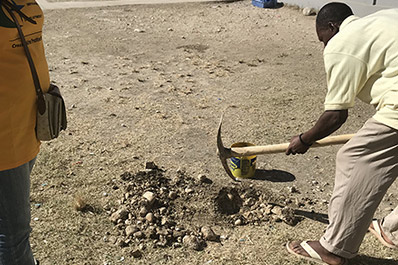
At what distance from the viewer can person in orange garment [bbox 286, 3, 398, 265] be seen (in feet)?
8.48

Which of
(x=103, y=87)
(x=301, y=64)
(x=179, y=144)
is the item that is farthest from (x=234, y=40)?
(x=179, y=144)

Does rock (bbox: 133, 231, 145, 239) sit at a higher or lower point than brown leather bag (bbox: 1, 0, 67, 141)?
lower

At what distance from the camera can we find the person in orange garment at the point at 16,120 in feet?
7.08

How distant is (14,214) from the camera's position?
7.77 feet

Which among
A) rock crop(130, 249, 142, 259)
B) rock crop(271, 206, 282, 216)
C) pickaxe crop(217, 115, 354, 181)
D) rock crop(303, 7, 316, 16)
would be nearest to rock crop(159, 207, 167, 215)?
rock crop(130, 249, 142, 259)

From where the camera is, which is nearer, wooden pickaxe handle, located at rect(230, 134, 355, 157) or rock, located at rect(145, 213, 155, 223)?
wooden pickaxe handle, located at rect(230, 134, 355, 157)

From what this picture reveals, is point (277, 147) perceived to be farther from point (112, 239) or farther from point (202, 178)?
point (112, 239)

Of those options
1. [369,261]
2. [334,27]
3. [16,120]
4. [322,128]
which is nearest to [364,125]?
[322,128]

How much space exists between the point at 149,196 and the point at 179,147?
1117 mm

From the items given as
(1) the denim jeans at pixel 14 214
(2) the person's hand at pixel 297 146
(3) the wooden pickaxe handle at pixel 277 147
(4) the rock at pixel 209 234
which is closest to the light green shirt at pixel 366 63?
(2) the person's hand at pixel 297 146

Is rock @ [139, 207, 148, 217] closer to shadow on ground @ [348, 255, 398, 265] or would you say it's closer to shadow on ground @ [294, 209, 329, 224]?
shadow on ground @ [294, 209, 329, 224]

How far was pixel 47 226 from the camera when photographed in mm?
3551

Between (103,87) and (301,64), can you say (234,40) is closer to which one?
(301,64)

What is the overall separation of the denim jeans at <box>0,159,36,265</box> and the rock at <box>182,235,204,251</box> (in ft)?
4.07
